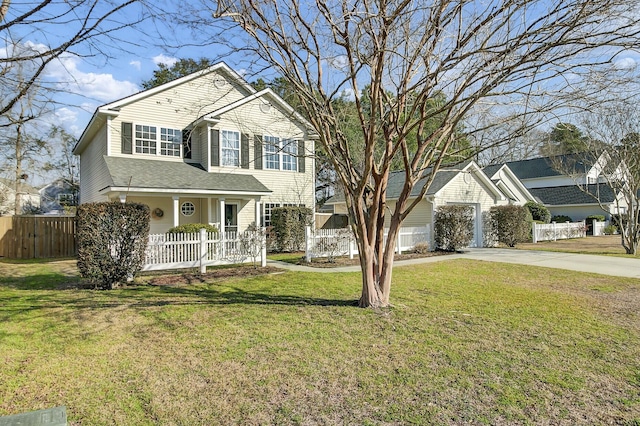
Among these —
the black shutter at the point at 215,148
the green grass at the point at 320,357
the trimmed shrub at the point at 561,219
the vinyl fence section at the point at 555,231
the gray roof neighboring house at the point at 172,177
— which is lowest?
the green grass at the point at 320,357

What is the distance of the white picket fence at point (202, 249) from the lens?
10.4 metres

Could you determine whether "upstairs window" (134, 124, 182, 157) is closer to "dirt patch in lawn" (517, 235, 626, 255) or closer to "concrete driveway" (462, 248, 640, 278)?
"concrete driveway" (462, 248, 640, 278)

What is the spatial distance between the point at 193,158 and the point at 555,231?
74.0ft

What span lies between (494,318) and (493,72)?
3.76m

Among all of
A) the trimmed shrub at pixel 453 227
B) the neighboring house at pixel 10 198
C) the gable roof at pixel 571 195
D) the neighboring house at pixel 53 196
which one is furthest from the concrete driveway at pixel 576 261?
the neighboring house at pixel 53 196

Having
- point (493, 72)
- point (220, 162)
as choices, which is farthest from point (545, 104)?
point (220, 162)

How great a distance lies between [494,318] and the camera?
6137 mm

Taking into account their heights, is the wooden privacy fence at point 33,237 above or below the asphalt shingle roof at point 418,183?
below

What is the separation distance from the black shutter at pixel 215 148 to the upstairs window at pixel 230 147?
0.19 metres

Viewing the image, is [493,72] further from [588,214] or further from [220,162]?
[588,214]

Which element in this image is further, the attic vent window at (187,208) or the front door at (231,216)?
the front door at (231,216)

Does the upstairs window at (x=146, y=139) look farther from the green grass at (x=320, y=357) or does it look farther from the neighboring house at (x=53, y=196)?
the neighboring house at (x=53, y=196)

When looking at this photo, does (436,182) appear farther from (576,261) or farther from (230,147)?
(230,147)

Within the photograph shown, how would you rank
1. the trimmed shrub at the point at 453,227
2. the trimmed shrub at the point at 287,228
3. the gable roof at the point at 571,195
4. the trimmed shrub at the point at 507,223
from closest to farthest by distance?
1. the trimmed shrub at the point at 453,227
2. the trimmed shrub at the point at 287,228
3. the trimmed shrub at the point at 507,223
4. the gable roof at the point at 571,195
